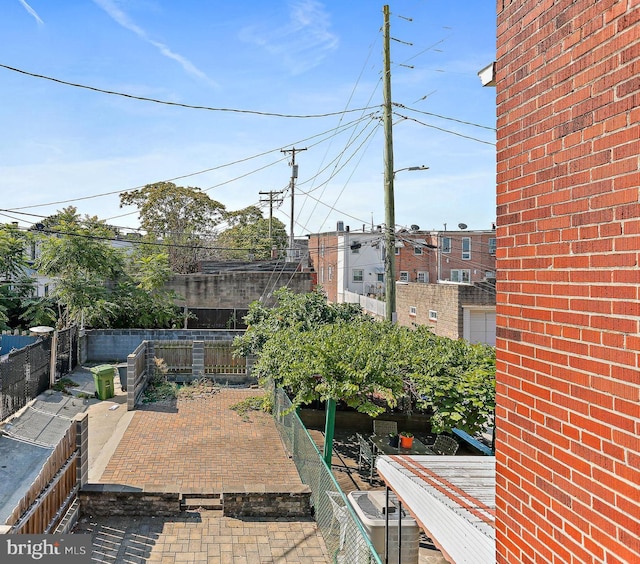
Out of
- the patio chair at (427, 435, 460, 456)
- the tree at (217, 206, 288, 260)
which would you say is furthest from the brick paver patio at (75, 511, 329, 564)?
the tree at (217, 206, 288, 260)

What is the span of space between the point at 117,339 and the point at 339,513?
15.8 m

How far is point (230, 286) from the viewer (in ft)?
94.3

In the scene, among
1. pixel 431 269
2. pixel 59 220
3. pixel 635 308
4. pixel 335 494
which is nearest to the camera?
pixel 635 308

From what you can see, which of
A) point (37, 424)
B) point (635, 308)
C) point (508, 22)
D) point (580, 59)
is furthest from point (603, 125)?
point (37, 424)

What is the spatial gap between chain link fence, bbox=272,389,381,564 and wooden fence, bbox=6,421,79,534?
3.78 metres

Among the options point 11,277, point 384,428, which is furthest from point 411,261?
point 384,428

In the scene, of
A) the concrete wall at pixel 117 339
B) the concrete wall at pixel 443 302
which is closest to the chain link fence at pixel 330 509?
the concrete wall at pixel 443 302

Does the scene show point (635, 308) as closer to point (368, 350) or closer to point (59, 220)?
point (368, 350)

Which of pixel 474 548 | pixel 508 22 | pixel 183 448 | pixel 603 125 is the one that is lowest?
pixel 183 448

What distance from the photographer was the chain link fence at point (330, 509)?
615cm

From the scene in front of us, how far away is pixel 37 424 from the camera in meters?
12.0

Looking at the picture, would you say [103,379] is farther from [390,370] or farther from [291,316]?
[390,370]

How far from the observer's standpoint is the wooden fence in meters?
5.97

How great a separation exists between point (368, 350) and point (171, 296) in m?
17.7
